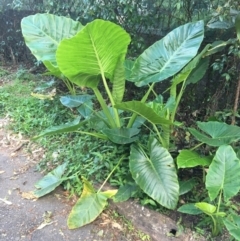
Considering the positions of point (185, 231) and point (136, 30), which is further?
point (136, 30)

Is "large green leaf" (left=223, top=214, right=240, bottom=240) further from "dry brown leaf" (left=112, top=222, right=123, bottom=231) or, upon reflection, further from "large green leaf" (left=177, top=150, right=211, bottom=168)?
"dry brown leaf" (left=112, top=222, right=123, bottom=231)

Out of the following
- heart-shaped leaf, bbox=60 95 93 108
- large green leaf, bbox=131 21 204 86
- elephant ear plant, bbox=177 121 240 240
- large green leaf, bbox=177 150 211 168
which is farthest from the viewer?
heart-shaped leaf, bbox=60 95 93 108

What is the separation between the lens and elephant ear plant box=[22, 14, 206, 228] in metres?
2.14

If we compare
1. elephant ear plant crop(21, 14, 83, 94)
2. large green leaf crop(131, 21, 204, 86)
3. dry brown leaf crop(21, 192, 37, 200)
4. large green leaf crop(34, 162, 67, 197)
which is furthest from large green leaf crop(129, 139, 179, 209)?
elephant ear plant crop(21, 14, 83, 94)

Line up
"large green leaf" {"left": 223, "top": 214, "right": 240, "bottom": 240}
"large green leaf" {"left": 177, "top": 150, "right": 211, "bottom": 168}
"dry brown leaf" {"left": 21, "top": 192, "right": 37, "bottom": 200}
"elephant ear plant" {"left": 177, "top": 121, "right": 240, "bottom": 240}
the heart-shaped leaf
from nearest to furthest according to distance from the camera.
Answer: "large green leaf" {"left": 223, "top": 214, "right": 240, "bottom": 240}
"elephant ear plant" {"left": 177, "top": 121, "right": 240, "bottom": 240}
"large green leaf" {"left": 177, "top": 150, "right": 211, "bottom": 168}
"dry brown leaf" {"left": 21, "top": 192, "right": 37, "bottom": 200}
the heart-shaped leaf

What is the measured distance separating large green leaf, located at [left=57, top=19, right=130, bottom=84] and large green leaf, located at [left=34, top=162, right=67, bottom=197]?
2.51ft

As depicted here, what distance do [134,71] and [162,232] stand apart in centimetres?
125

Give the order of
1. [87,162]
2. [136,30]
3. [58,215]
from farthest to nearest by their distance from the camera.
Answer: [136,30] → [87,162] → [58,215]

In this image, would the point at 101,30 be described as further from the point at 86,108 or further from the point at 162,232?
the point at 162,232

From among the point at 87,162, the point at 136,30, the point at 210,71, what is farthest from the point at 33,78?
the point at 210,71

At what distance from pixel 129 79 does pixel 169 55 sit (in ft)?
1.27

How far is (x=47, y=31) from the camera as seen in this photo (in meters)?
2.63

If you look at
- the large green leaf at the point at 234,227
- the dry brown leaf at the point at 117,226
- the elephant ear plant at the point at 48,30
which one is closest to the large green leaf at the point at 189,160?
the large green leaf at the point at 234,227

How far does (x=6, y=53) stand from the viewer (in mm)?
5371
